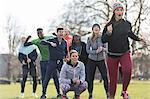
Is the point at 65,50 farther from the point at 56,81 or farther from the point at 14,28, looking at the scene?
the point at 14,28

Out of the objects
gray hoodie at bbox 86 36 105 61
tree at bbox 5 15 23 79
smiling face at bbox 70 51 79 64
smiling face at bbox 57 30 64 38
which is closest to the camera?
smiling face at bbox 70 51 79 64

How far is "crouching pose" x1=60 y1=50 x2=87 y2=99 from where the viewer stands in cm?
842

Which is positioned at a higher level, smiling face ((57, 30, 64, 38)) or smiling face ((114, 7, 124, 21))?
smiling face ((114, 7, 124, 21))

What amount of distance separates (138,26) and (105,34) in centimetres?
2963

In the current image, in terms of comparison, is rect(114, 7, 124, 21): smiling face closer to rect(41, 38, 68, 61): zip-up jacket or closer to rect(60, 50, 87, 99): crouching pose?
rect(60, 50, 87, 99): crouching pose

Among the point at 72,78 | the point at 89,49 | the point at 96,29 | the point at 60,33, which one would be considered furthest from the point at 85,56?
the point at 72,78

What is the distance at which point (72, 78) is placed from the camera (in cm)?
853

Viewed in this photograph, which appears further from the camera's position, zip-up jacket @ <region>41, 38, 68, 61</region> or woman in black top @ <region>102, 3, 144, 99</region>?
zip-up jacket @ <region>41, 38, 68, 61</region>

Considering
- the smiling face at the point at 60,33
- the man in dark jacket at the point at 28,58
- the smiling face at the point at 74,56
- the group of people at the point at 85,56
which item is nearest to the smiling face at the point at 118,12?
the group of people at the point at 85,56

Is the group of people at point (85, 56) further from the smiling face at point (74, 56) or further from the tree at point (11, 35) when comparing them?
Result: the tree at point (11, 35)

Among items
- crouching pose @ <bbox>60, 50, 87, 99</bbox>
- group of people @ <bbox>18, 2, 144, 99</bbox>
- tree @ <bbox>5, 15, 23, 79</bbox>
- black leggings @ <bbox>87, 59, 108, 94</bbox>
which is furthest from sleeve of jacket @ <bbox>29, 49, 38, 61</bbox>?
tree @ <bbox>5, 15, 23, 79</bbox>

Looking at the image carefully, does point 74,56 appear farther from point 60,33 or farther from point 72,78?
point 60,33

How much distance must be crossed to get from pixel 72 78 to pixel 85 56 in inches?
72.3

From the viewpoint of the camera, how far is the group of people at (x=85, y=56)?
7379mm
